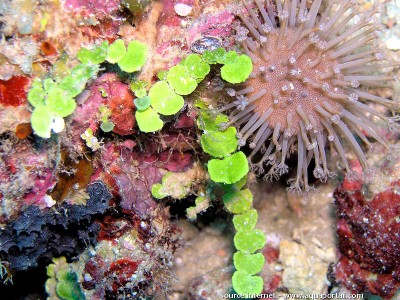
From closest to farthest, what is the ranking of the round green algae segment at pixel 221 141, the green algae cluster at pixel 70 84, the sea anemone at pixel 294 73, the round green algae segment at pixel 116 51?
the green algae cluster at pixel 70 84 → the round green algae segment at pixel 116 51 → the sea anemone at pixel 294 73 → the round green algae segment at pixel 221 141

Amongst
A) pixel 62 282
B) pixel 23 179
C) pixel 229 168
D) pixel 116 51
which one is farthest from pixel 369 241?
pixel 23 179

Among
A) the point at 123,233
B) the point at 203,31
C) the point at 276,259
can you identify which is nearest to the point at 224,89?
the point at 203,31

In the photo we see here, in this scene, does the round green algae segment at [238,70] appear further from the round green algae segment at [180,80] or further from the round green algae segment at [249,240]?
the round green algae segment at [249,240]

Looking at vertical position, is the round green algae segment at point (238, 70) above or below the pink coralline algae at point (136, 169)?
above

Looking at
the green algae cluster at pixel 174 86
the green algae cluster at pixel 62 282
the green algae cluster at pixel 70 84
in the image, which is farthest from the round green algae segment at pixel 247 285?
the green algae cluster at pixel 70 84

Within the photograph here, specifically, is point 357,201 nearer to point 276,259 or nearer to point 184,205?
point 276,259

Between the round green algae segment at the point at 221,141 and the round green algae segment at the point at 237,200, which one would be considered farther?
the round green algae segment at the point at 237,200

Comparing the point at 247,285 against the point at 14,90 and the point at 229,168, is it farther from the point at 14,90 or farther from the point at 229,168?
the point at 14,90

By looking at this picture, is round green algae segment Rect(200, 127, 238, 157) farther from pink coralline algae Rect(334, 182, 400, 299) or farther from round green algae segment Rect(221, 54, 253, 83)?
pink coralline algae Rect(334, 182, 400, 299)

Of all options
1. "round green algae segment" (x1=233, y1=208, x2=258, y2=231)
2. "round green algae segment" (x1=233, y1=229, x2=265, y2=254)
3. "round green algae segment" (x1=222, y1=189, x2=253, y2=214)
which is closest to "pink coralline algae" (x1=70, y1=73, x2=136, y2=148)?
"round green algae segment" (x1=222, y1=189, x2=253, y2=214)
